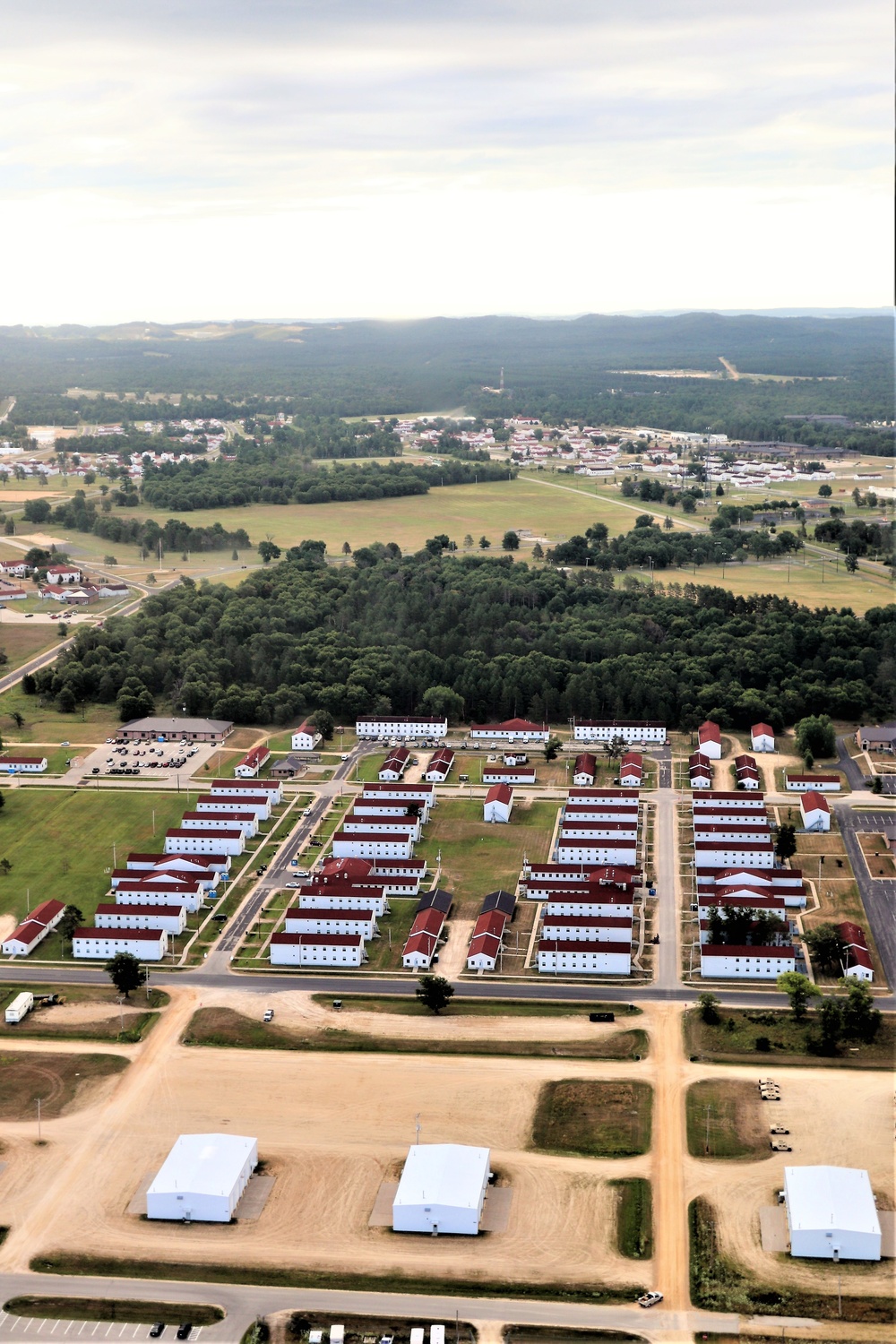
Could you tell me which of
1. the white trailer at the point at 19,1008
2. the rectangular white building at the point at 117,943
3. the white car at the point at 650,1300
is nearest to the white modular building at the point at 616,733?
the rectangular white building at the point at 117,943

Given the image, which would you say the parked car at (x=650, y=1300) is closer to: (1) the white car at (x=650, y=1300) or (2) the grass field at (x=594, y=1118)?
(1) the white car at (x=650, y=1300)

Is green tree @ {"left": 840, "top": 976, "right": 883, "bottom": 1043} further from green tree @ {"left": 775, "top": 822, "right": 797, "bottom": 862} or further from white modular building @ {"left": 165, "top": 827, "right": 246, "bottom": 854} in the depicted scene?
white modular building @ {"left": 165, "top": 827, "right": 246, "bottom": 854}

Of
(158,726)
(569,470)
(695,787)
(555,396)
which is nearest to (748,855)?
(695,787)

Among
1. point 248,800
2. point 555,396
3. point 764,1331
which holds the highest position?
point 555,396

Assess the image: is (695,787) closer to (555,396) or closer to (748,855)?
(748,855)

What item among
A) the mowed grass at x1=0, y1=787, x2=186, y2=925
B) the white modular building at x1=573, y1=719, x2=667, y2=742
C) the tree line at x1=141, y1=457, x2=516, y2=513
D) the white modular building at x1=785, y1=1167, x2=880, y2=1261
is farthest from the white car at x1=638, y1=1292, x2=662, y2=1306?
the tree line at x1=141, y1=457, x2=516, y2=513

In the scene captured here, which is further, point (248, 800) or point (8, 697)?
point (8, 697)
